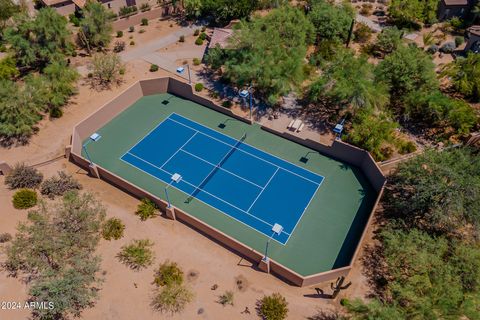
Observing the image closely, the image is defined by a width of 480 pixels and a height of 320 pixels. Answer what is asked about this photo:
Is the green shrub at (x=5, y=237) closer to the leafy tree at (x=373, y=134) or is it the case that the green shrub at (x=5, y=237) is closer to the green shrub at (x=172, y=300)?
the green shrub at (x=172, y=300)

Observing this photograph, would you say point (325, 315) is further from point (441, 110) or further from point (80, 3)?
point (80, 3)

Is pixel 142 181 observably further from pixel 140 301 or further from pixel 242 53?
pixel 242 53

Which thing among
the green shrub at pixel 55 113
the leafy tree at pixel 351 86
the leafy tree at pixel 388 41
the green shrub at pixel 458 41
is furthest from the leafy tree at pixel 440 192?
the green shrub at pixel 55 113

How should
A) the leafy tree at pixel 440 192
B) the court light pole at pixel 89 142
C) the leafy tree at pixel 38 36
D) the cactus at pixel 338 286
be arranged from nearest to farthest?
1. the cactus at pixel 338 286
2. the leafy tree at pixel 440 192
3. the court light pole at pixel 89 142
4. the leafy tree at pixel 38 36

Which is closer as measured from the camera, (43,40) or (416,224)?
(416,224)

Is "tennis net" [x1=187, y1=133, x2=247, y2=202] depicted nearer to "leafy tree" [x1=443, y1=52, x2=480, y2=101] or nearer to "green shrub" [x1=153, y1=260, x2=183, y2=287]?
"green shrub" [x1=153, y1=260, x2=183, y2=287]

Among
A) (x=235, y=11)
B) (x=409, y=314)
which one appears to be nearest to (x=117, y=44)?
(x=235, y=11)
